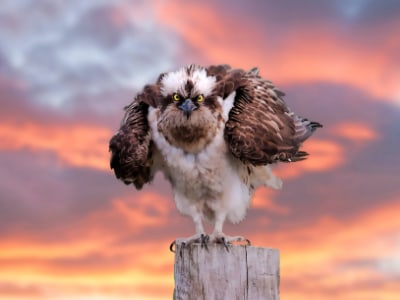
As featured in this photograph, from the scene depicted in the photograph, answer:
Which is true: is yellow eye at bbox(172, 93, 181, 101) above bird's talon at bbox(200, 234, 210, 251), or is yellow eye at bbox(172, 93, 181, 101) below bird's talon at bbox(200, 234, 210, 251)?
above

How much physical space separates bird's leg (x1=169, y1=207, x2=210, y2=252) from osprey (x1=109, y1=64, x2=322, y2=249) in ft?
0.04

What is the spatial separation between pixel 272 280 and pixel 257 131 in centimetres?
166

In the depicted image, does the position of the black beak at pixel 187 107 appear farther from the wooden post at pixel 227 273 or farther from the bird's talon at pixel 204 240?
the wooden post at pixel 227 273

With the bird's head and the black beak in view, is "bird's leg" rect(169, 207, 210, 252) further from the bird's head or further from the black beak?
the black beak

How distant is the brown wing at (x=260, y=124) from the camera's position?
6.83m

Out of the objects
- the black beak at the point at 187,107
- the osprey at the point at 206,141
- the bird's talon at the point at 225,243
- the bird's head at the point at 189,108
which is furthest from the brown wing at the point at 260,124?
the bird's talon at the point at 225,243

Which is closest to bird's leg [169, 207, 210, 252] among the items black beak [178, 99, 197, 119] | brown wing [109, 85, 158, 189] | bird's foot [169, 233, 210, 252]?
bird's foot [169, 233, 210, 252]

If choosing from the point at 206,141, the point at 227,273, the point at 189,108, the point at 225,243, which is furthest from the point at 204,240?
the point at 189,108

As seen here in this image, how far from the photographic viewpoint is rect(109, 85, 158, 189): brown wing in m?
7.09

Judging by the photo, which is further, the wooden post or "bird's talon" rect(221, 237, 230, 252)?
"bird's talon" rect(221, 237, 230, 252)

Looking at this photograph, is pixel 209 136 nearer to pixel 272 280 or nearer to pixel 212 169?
pixel 212 169

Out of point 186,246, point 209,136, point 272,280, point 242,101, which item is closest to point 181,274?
point 186,246

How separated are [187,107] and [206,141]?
0.48 meters

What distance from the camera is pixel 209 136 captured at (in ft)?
22.4
